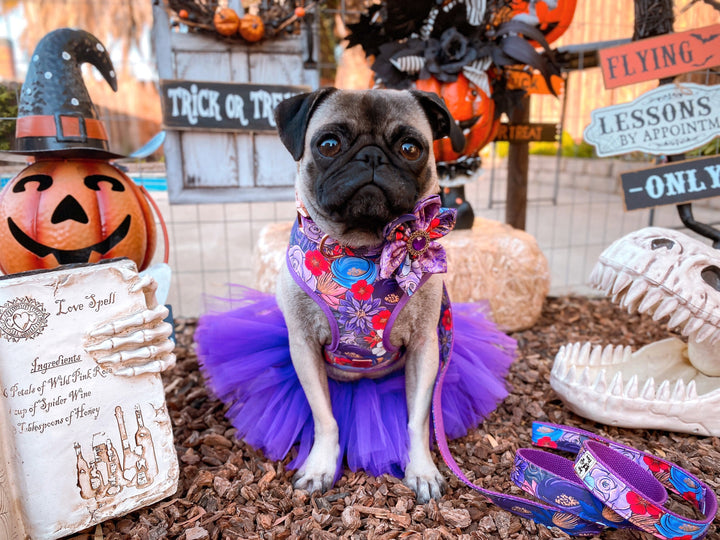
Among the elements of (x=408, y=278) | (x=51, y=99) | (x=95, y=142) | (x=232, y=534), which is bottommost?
(x=232, y=534)

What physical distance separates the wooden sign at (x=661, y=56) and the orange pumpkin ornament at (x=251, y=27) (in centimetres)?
180

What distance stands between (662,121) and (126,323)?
2.23m

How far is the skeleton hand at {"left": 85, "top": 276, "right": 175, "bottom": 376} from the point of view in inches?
48.6

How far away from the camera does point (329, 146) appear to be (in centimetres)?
128

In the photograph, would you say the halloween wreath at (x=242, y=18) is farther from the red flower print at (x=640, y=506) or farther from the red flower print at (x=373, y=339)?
the red flower print at (x=640, y=506)

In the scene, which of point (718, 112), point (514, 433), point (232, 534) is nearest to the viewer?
point (232, 534)

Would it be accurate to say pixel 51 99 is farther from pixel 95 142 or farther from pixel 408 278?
pixel 408 278

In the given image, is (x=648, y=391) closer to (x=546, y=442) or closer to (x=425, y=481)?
(x=546, y=442)

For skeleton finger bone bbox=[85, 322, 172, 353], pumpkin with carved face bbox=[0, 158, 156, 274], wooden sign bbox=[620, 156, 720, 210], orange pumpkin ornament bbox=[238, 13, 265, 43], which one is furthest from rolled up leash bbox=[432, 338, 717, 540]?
orange pumpkin ornament bbox=[238, 13, 265, 43]

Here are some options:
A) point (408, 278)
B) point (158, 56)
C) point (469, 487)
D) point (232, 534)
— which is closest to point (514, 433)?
point (469, 487)

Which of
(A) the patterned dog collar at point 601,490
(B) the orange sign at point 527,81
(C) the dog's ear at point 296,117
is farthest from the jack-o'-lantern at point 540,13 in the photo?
(A) the patterned dog collar at point 601,490

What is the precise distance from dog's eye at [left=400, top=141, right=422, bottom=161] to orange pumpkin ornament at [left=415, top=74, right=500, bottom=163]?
110cm

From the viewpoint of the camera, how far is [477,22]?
2.32 metres

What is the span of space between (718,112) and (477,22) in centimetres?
112
